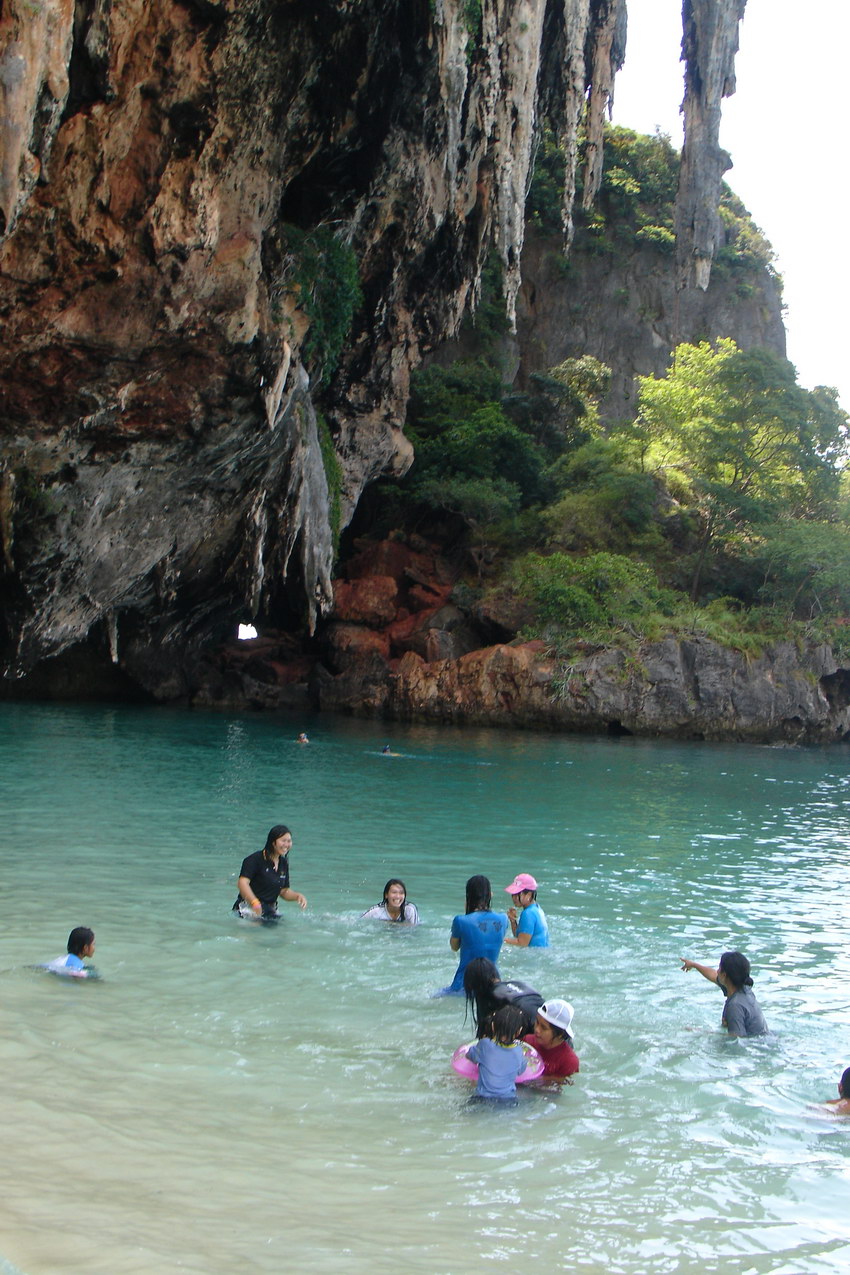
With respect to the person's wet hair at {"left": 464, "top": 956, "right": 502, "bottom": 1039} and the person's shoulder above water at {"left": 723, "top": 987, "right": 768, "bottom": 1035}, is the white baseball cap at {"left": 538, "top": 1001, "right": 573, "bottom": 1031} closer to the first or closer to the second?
the person's wet hair at {"left": 464, "top": 956, "right": 502, "bottom": 1039}

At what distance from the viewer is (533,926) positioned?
7.64 meters

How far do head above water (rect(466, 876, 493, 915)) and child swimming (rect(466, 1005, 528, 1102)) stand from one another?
1572 millimetres

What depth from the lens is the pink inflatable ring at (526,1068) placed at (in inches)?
207

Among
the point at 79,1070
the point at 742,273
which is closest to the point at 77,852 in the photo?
the point at 79,1070

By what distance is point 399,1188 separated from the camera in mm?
4137

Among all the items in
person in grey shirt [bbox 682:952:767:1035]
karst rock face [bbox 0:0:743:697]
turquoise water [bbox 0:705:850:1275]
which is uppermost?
karst rock face [bbox 0:0:743:697]

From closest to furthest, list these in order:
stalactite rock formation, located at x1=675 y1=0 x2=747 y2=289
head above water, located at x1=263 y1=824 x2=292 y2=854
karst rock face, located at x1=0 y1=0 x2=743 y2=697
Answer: head above water, located at x1=263 y1=824 x2=292 y2=854 < karst rock face, located at x1=0 y1=0 x2=743 y2=697 < stalactite rock formation, located at x1=675 y1=0 x2=747 y2=289

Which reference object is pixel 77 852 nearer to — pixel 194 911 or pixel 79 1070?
pixel 194 911

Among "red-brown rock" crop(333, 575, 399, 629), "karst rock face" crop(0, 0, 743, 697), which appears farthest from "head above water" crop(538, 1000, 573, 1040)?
"red-brown rock" crop(333, 575, 399, 629)

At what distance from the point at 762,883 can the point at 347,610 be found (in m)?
22.5

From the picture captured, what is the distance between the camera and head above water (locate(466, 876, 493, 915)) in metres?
6.68

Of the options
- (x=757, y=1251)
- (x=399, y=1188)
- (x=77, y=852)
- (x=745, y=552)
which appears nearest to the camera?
(x=757, y=1251)

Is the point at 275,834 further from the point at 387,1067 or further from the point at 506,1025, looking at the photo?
the point at 506,1025

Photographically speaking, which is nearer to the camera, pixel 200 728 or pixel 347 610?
pixel 200 728
